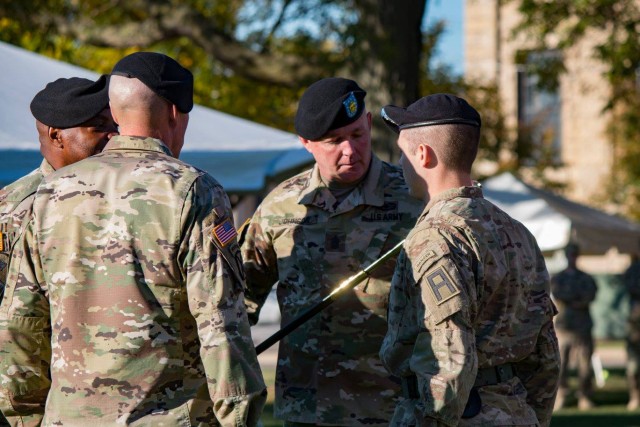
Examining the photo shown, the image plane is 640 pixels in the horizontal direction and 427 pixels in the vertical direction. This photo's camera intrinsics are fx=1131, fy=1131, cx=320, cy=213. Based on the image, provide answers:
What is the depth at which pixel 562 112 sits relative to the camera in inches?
1437

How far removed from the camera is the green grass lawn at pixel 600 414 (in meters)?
12.8

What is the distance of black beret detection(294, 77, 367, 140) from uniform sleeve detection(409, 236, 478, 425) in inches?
55.7

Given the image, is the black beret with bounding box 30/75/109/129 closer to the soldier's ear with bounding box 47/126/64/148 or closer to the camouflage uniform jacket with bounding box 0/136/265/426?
the soldier's ear with bounding box 47/126/64/148

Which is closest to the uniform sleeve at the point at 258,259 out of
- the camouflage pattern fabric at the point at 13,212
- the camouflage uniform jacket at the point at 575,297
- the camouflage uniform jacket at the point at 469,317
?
the camouflage pattern fabric at the point at 13,212

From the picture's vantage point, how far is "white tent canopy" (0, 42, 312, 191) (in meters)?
7.21

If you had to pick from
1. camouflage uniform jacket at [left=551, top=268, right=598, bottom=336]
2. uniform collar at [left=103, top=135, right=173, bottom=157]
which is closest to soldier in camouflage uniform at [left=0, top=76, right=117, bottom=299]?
uniform collar at [left=103, top=135, right=173, bottom=157]

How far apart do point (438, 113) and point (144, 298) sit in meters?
1.25

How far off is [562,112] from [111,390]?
34216 millimetres

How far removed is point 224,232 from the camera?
358 cm

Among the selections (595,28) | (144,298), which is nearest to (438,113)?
(144,298)

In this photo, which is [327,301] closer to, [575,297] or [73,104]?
[73,104]

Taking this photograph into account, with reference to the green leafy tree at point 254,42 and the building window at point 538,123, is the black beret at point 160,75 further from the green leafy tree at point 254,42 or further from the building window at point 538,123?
the building window at point 538,123

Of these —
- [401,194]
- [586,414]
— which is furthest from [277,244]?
[586,414]

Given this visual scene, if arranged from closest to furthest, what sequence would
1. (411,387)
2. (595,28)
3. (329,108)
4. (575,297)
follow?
(411,387) < (329,108) < (575,297) < (595,28)
